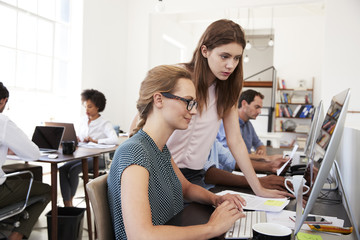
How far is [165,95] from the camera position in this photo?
3.76 feet

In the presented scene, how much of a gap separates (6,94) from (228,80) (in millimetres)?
1736

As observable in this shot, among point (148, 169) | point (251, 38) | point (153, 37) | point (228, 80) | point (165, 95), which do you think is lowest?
point (148, 169)

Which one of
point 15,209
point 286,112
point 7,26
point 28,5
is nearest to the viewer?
point 15,209

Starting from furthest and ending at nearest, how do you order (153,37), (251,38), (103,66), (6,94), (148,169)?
1. (251,38)
2. (153,37)
3. (103,66)
4. (6,94)
5. (148,169)

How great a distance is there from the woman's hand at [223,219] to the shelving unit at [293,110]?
7.77 m

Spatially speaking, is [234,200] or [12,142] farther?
[12,142]

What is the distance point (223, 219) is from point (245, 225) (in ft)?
0.39

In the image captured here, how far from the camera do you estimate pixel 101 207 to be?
1059mm

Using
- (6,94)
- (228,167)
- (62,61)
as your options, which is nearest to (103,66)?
(62,61)

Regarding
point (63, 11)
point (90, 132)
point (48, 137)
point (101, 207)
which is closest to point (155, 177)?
point (101, 207)

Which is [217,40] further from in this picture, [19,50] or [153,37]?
[153,37]

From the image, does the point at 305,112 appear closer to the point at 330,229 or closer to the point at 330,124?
the point at 330,229

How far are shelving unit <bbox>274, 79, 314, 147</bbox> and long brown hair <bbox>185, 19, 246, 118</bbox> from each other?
7171 millimetres

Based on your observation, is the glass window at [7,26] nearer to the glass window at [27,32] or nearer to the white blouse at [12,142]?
the glass window at [27,32]
